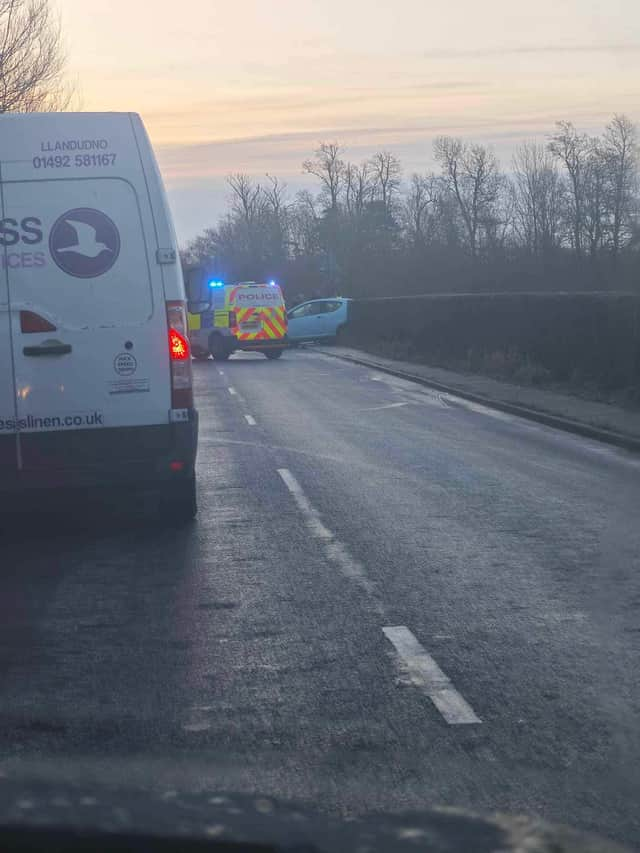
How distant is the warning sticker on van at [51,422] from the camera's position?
8945 millimetres

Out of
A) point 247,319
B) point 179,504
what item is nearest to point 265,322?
point 247,319

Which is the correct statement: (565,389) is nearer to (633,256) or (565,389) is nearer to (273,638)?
(273,638)

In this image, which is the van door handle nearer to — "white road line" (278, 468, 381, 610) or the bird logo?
the bird logo

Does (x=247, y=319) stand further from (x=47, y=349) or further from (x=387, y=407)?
(x=47, y=349)

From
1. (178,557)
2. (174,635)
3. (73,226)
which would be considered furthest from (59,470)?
(174,635)

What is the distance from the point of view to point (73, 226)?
8.85 meters

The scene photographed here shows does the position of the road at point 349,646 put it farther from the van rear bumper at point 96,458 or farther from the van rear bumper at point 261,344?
the van rear bumper at point 261,344

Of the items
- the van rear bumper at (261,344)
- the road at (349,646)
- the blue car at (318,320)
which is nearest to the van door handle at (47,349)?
the road at (349,646)

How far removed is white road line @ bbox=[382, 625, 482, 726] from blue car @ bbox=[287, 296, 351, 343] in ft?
128

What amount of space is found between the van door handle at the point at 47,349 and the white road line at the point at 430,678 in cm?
357

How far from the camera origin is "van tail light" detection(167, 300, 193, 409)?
8.99 m

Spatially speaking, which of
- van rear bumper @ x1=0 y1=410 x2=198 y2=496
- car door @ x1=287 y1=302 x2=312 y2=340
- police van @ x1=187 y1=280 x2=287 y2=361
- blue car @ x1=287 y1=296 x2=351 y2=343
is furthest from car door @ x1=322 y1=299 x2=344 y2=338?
van rear bumper @ x1=0 y1=410 x2=198 y2=496

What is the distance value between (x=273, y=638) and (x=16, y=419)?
333 centimetres

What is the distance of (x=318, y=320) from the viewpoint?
45.6m
